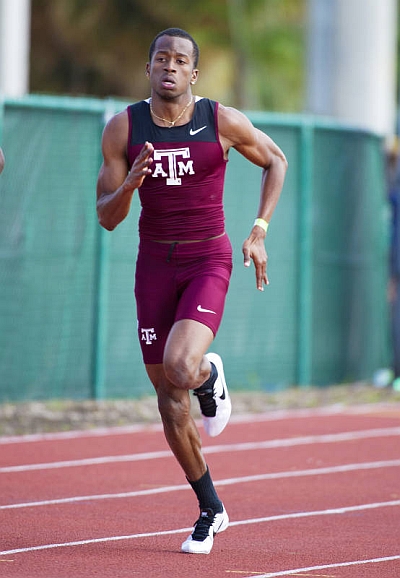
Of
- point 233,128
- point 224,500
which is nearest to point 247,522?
point 224,500

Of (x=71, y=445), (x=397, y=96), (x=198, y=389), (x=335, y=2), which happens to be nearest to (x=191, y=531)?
(x=198, y=389)

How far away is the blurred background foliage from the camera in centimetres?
3116

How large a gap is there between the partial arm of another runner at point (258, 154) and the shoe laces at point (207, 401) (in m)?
0.70

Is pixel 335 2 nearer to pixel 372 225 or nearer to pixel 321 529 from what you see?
pixel 372 225

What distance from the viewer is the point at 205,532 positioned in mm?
6617

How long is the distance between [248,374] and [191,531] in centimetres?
713

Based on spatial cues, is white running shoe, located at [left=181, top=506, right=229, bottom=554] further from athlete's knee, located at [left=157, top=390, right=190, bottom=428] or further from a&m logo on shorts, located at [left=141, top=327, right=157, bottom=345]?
a&m logo on shorts, located at [left=141, top=327, right=157, bottom=345]

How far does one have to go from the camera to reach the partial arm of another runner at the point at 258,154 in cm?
684

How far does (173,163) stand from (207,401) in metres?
1.30

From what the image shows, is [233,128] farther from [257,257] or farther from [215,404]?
[215,404]

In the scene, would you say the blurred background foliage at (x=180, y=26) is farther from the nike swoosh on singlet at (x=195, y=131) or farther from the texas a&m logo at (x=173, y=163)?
the texas a&m logo at (x=173, y=163)

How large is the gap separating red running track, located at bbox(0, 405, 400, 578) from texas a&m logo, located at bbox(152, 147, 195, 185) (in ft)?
6.34

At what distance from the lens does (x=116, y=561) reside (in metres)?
6.33

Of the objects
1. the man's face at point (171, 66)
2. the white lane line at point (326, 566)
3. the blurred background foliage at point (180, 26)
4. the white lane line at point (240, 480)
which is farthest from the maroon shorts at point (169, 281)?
the blurred background foliage at point (180, 26)
